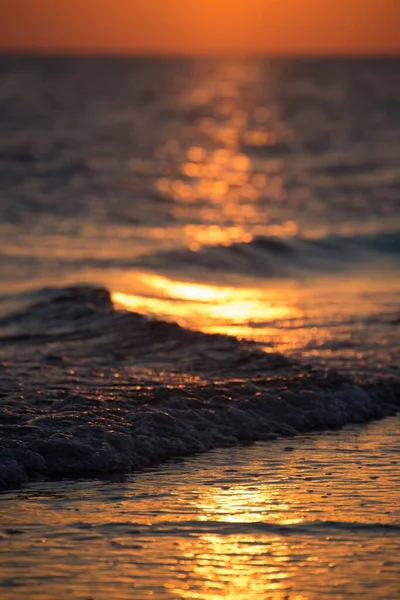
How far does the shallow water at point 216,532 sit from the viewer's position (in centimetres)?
499

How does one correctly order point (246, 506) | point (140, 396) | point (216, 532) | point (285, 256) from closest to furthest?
point (216, 532)
point (246, 506)
point (140, 396)
point (285, 256)

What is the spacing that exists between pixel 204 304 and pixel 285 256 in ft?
13.8

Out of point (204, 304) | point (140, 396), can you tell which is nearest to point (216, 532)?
point (140, 396)

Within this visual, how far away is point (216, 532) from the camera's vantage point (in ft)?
18.3

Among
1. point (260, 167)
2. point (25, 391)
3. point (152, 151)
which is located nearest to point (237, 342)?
point (25, 391)

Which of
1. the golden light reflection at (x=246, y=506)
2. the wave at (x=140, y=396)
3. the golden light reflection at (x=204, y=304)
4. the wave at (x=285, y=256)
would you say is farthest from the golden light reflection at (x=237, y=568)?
the wave at (x=285, y=256)

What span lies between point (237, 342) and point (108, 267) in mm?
5073

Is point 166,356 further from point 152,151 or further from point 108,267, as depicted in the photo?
point 152,151

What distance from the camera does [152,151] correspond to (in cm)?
3888

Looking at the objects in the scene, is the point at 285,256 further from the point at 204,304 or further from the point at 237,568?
the point at 237,568

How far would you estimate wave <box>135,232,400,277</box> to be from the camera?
15594mm

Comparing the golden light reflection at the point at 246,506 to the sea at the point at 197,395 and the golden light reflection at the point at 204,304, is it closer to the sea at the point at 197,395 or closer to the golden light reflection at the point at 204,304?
the sea at the point at 197,395

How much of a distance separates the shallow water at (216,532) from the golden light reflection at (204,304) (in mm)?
4426

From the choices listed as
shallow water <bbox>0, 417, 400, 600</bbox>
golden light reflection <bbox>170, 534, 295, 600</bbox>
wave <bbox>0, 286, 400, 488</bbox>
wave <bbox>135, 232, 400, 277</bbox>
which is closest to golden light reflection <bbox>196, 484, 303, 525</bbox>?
shallow water <bbox>0, 417, 400, 600</bbox>
